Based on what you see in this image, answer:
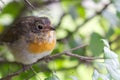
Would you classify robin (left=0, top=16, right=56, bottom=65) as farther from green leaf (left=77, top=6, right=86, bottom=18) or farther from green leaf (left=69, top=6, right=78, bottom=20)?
green leaf (left=77, top=6, right=86, bottom=18)

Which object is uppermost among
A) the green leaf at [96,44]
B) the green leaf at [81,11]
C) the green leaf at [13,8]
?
the green leaf at [13,8]

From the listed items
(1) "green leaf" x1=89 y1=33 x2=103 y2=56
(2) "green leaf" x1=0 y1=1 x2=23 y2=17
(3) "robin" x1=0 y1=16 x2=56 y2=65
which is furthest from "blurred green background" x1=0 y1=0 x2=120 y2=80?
(1) "green leaf" x1=89 y1=33 x2=103 y2=56

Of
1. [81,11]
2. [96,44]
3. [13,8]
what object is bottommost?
[96,44]

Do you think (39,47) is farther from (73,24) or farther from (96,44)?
(73,24)

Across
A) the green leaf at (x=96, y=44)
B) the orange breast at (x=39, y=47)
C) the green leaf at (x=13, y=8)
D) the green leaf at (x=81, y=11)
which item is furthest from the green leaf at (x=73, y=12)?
the green leaf at (x=96, y=44)

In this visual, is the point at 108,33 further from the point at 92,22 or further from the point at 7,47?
the point at 7,47

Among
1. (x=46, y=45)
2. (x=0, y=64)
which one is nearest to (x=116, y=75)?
(x=46, y=45)

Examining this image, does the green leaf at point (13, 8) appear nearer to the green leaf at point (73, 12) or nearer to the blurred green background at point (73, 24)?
the blurred green background at point (73, 24)

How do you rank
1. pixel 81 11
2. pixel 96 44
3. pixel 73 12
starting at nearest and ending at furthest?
pixel 96 44 → pixel 73 12 → pixel 81 11

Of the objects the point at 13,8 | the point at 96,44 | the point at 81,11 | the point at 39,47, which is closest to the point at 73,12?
the point at 81,11
